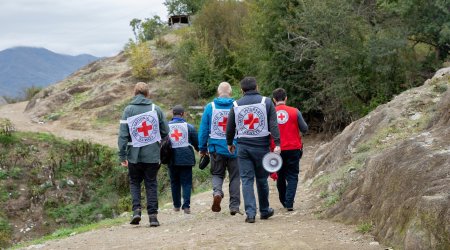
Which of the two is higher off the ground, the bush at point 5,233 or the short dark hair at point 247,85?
the short dark hair at point 247,85

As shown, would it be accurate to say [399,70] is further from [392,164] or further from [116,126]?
[116,126]

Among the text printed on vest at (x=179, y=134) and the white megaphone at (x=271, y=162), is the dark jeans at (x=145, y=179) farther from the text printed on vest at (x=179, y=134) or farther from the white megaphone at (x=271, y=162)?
the white megaphone at (x=271, y=162)

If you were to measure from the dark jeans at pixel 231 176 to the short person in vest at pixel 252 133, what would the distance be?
3.14 ft

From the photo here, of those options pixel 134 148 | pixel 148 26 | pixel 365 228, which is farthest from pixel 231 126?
pixel 148 26

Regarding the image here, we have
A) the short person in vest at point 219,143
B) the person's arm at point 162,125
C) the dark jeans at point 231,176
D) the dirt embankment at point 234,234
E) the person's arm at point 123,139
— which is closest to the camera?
the dirt embankment at point 234,234

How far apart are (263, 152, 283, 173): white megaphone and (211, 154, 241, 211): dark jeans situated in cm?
124

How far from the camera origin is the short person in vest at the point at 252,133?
8.11m

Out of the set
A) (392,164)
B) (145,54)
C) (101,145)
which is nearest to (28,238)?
(101,145)

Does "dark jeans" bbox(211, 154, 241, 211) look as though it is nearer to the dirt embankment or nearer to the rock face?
the dirt embankment

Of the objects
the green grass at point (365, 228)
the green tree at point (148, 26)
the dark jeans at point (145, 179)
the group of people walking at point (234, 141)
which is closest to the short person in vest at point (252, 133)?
the group of people walking at point (234, 141)

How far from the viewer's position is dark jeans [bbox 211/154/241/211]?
30.2ft

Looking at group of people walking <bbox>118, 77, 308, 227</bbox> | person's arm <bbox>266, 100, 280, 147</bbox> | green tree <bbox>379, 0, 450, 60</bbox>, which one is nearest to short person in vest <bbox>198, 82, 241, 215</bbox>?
group of people walking <bbox>118, 77, 308, 227</bbox>

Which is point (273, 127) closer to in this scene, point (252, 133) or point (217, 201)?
point (252, 133)

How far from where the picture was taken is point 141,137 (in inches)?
345
